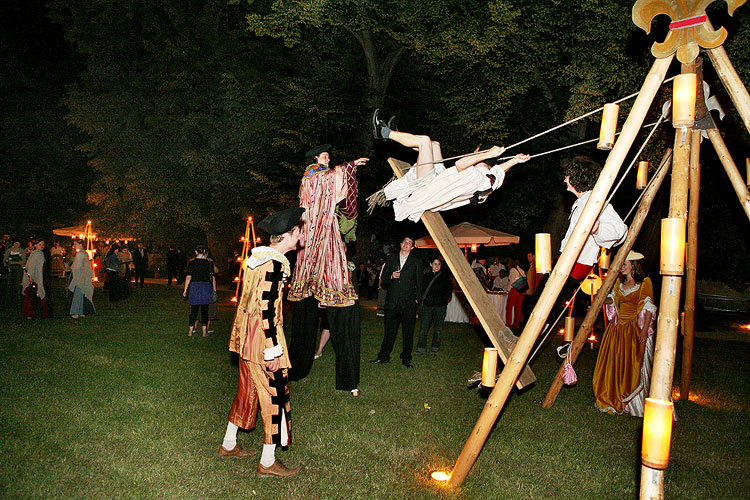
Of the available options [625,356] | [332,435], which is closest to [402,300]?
[625,356]

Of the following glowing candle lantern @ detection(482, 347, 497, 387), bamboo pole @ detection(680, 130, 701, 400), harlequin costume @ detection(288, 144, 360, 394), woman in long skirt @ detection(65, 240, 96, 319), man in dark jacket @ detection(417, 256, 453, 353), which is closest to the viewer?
glowing candle lantern @ detection(482, 347, 497, 387)

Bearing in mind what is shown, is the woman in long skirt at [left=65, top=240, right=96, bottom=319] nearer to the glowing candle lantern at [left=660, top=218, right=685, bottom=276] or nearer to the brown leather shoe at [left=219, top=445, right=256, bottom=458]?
the brown leather shoe at [left=219, top=445, right=256, bottom=458]

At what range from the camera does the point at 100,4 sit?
26031 mm

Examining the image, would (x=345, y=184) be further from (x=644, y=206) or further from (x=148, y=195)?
(x=148, y=195)

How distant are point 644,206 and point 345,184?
126 inches

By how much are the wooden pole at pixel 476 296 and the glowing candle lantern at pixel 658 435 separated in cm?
104

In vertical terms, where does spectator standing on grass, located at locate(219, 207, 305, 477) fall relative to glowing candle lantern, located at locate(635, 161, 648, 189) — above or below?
below

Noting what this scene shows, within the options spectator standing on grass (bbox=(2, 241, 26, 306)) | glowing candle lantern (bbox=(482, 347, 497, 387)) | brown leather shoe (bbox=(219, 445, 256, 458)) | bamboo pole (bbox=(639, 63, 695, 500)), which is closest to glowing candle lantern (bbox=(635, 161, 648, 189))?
bamboo pole (bbox=(639, 63, 695, 500))

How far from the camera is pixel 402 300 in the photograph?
30.3 ft

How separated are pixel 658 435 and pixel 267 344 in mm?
2685

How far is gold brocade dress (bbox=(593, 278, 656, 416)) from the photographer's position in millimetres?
6562

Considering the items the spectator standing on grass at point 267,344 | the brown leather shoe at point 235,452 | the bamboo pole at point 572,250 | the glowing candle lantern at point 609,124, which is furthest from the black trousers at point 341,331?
the glowing candle lantern at point 609,124

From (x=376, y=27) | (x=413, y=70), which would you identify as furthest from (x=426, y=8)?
(x=413, y=70)

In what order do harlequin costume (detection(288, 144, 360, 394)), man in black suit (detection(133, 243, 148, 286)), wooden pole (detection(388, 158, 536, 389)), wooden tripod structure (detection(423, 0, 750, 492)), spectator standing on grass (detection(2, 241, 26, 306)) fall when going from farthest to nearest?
man in black suit (detection(133, 243, 148, 286))
spectator standing on grass (detection(2, 241, 26, 306))
harlequin costume (detection(288, 144, 360, 394))
wooden pole (detection(388, 158, 536, 389))
wooden tripod structure (detection(423, 0, 750, 492))
